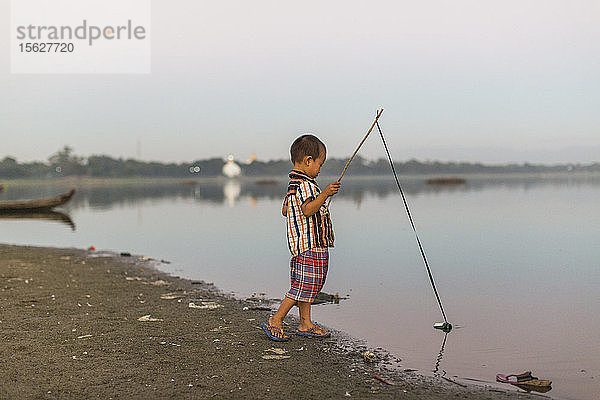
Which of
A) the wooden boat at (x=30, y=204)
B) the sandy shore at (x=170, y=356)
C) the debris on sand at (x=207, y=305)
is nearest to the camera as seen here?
the sandy shore at (x=170, y=356)

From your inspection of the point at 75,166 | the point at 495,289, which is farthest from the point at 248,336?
the point at 75,166

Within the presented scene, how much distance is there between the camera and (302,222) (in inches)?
229

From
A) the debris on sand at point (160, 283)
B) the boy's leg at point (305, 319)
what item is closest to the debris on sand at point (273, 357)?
the boy's leg at point (305, 319)

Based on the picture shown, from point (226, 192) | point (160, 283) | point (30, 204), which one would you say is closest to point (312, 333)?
point (160, 283)

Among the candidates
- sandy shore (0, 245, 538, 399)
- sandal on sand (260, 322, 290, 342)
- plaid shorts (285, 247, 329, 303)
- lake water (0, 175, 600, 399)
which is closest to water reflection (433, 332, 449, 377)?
lake water (0, 175, 600, 399)

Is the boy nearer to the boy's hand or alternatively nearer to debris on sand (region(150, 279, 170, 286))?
the boy's hand

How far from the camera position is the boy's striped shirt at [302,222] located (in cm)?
576

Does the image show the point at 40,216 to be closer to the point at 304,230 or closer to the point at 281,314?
the point at 281,314

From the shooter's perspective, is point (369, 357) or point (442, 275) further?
point (442, 275)

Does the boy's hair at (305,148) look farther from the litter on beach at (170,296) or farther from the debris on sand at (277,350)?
the litter on beach at (170,296)

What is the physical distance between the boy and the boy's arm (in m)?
0.02

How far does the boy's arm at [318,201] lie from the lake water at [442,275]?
1533mm

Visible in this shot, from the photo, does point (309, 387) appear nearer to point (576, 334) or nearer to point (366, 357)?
point (366, 357)

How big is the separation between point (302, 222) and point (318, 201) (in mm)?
368
